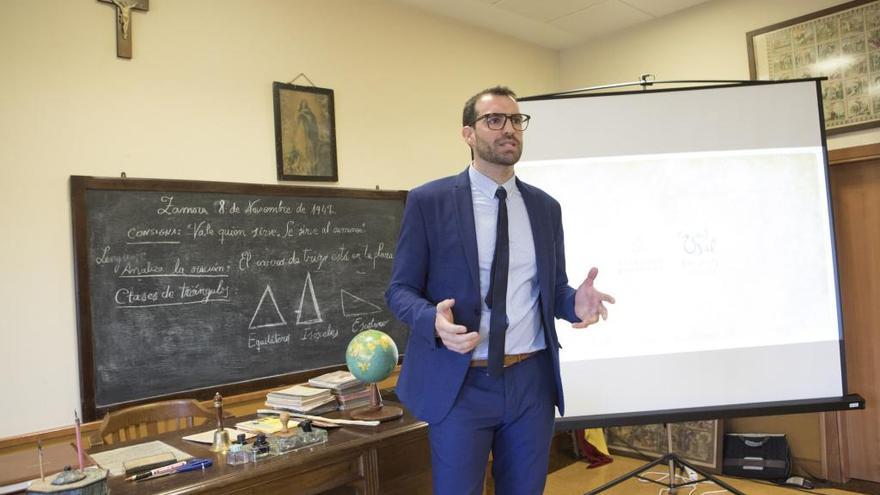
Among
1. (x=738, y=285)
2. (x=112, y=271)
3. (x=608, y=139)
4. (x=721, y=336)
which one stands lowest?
(x=721, y=336)

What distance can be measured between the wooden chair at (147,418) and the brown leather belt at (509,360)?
52.3 inches

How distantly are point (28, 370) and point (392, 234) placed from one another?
1.91m

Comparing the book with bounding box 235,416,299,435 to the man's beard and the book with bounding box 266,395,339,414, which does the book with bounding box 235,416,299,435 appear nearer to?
the book with bounding box 266,395,339,414

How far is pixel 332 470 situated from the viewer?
1909 mm

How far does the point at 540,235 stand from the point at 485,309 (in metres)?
0.27

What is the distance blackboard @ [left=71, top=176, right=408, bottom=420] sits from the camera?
2.64 m

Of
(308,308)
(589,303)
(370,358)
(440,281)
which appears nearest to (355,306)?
(308,308)

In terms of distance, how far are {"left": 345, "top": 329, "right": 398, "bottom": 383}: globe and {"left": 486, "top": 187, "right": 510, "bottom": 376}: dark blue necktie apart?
699mm

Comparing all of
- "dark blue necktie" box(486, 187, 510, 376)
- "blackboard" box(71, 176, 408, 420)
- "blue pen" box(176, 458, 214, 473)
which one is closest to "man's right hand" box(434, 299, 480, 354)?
"dark blue necktie" box(486, 187, 510, 376)

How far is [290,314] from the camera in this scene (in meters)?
3.21

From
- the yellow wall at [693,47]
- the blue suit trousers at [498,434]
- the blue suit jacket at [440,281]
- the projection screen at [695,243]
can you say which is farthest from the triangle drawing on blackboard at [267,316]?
the yellow wall at [693,47]

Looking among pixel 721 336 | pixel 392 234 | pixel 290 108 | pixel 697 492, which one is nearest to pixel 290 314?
pixel 392 234

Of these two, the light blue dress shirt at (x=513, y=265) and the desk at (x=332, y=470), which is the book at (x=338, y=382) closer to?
the desk at (x=332, y=470)

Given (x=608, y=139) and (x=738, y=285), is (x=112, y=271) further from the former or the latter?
(x=738, y=285)
